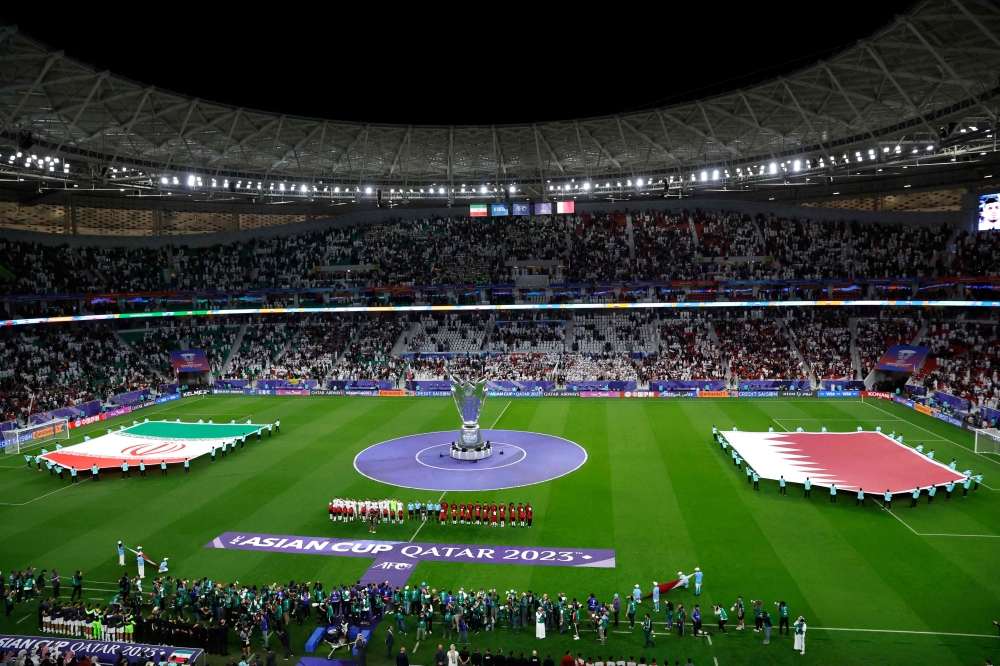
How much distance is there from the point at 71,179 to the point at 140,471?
87.5ft

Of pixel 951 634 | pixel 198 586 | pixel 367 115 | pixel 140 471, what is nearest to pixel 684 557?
pixel 951 634

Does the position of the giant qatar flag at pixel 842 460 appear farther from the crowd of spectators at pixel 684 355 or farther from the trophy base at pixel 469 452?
the crowd of spectators at pixel 684 355

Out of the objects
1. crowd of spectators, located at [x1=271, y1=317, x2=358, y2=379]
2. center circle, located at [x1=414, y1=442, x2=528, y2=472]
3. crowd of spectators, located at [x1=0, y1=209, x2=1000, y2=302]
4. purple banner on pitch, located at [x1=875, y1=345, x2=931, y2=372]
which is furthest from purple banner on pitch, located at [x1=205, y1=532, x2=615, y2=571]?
crowd of spectators, located at [x1=0, y1=209, x2=1000, y2=302]

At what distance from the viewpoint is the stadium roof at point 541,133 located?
117 feet

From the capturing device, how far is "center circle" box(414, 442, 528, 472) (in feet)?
115

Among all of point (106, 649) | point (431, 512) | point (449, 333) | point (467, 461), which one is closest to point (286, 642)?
point (106, 649)

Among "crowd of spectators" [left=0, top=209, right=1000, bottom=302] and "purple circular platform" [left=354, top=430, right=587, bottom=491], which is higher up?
"crowd of spectators" [left=0, top=209, right=1000, bottom=302]

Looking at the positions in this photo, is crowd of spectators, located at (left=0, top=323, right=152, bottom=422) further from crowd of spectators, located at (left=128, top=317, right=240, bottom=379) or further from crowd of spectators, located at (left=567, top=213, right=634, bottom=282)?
crowd of spectators, located at (left=567, top=213, right=634, bottom=282)

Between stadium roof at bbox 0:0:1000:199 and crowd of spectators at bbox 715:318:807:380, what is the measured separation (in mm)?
13467

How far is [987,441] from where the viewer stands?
3647cm

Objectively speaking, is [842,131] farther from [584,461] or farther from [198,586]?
[198,586]

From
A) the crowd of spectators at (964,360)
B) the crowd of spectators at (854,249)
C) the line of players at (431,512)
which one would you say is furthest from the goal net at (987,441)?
the crowd of spectators at (854,249)

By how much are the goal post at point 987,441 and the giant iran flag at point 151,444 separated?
40407 mm

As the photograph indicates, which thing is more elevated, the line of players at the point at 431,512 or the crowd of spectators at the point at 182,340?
the crowd of spectators at the point at 182,340
